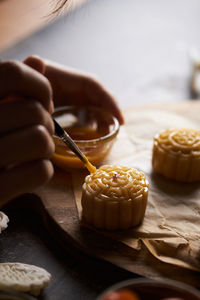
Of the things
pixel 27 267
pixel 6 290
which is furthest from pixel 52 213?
A: pixel 6 290

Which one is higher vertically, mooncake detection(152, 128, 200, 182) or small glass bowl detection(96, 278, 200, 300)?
small glass bowl detection(96, 278, 200, 300)

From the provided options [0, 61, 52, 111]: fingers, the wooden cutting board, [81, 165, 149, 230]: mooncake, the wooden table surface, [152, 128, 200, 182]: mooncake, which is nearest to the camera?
[0, 61, 52, 111]: fingers

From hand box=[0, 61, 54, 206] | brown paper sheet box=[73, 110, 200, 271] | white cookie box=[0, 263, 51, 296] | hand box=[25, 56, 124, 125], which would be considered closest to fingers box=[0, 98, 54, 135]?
hand box=[0, 61, 54, 206]

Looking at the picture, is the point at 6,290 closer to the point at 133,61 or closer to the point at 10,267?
the point at 10,267

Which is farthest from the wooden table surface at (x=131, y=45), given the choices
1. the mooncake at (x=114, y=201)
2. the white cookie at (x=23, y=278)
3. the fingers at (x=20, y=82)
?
the white cookie at (x=23, y=278)

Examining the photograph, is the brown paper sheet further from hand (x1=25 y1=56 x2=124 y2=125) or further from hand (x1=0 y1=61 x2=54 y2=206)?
hand (x1=0 y1=61 x2=54 y2=206)

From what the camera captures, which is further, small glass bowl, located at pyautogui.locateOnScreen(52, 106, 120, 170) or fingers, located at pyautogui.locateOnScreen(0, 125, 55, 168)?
small glass bowl, located at pyautogui.locateOnScreen(52, 106, 120, 170)

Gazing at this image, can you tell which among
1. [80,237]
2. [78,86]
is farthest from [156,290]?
[78,86]

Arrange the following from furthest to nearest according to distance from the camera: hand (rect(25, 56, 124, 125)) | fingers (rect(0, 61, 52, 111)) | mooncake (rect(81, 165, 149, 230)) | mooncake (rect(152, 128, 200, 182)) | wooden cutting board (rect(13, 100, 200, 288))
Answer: hand (rect(25, 56, 124, 125)) < mooncake (rect(152, 128, 200, 182)) < mooncake (rect(81, 165, 149, 230)) < wooden cutting board (rect(13, 100, 200, 288)) < fingers (rect(0, 61, 52, 111))
